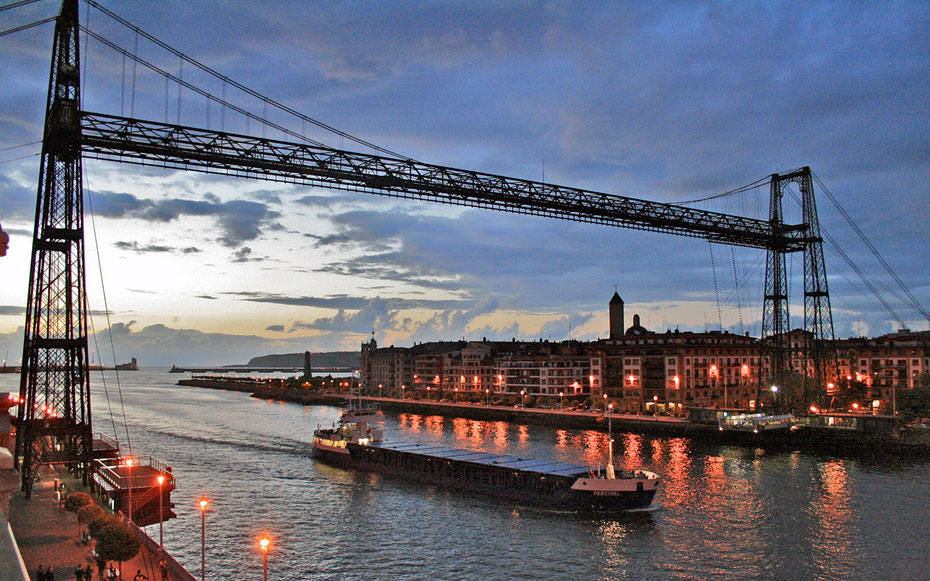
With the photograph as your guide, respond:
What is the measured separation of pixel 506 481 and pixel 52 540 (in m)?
19.8

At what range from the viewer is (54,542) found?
18.6 metres

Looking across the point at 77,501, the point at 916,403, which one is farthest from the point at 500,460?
the point at 916,403

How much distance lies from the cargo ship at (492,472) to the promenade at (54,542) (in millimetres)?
17178

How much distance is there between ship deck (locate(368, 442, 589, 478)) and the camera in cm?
3238

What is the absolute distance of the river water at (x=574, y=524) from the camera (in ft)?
71.9

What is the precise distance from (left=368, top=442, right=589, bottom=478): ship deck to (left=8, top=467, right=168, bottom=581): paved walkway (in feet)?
59.2

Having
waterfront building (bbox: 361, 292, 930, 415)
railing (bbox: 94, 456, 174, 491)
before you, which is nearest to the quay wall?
waterfront building (bbox: 361, 292, 930, 415)

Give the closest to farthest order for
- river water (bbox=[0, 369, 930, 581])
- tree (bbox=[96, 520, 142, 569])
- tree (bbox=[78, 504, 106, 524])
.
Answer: tree (bbox=[96, 520, 142, 569]) < tree (bbox=[78, 504, 106, 524]) < river water (bbox=[0, 369, 930, 581])

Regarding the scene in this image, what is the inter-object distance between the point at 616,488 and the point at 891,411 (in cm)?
4080

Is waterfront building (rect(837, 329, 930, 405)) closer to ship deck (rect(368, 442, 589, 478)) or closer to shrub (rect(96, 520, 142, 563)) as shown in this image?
ship deck (rect(368, 442, 589, 478))

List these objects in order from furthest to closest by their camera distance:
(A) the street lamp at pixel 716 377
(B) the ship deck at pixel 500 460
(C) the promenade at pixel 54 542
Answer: (A) the street lamp at pixel 716 377, (B) the ship deck at pixel 500 460, (C) the promenade at pixel 54 542

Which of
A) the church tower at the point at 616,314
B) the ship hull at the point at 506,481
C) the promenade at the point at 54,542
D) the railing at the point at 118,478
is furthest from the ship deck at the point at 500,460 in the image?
the church tower at the point at 616,314

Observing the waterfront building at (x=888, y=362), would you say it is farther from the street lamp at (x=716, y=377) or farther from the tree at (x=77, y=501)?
the tree at (x=77, y=501)

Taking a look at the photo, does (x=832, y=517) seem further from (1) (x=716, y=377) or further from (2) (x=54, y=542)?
(1) (x=716, y=377)
